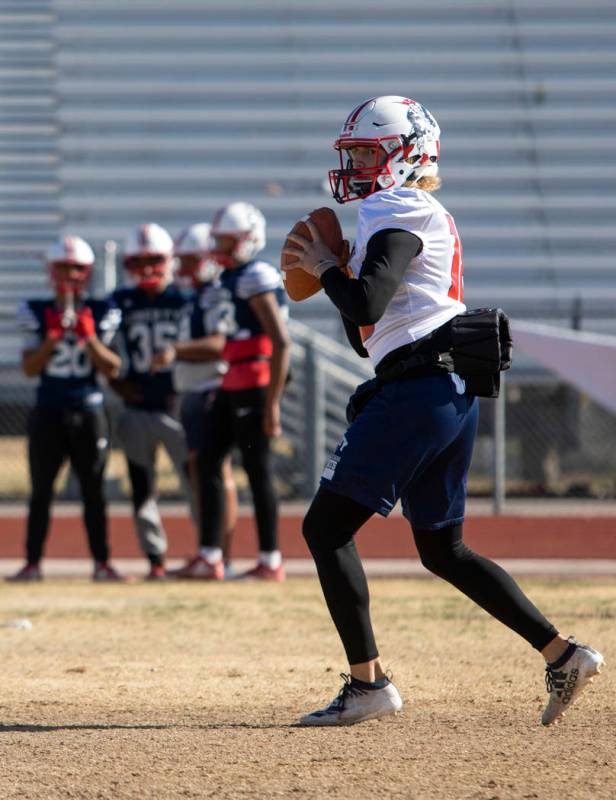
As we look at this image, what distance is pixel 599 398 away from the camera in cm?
903

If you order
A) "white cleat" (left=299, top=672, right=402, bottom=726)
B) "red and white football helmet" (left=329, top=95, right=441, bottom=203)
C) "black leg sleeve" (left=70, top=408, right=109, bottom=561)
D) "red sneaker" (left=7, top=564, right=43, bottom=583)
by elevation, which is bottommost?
"red sneaker" (left=7, top=564, right=43, bottom=583)

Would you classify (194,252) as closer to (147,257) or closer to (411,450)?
(147,257)

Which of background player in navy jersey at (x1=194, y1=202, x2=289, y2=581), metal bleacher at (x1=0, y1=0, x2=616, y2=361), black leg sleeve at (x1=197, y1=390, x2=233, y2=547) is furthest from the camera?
metal bleacher at (x1=0, y1=0, x2=616, y2=361)

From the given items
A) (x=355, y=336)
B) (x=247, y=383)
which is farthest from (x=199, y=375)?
(x=355, y=336)

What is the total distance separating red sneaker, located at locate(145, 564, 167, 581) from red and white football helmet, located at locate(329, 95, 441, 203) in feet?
15.3

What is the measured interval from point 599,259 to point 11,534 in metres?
7.76

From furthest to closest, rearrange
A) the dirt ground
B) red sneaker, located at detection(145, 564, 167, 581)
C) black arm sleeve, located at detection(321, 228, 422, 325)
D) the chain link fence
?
the chain link fence → red sneaker, located at detection(145, 564, 167, 581) → black arm sleeve, located at detection(321, 228, 422, 325) → the dirt ground

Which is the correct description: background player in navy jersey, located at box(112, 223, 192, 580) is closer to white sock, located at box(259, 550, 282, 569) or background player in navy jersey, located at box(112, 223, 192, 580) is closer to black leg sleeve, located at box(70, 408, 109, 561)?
black leg sleeve, located at box(70, 408, 109, 561)

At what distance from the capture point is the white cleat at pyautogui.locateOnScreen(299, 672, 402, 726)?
4574mm

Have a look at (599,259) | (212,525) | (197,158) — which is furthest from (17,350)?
(212,525)

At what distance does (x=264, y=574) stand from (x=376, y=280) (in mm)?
4491

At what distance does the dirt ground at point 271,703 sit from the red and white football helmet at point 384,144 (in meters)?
1.59

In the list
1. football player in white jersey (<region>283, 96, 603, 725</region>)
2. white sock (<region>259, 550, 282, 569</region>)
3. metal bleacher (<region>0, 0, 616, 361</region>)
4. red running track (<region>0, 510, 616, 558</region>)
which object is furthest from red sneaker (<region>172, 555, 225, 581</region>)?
metal bleacher (<region>0, 0, 616, 361</region>)

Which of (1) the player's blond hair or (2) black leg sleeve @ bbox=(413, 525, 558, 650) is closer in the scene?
(2) black leg sleeve @ bbox=(413, 525, 558, 650)
